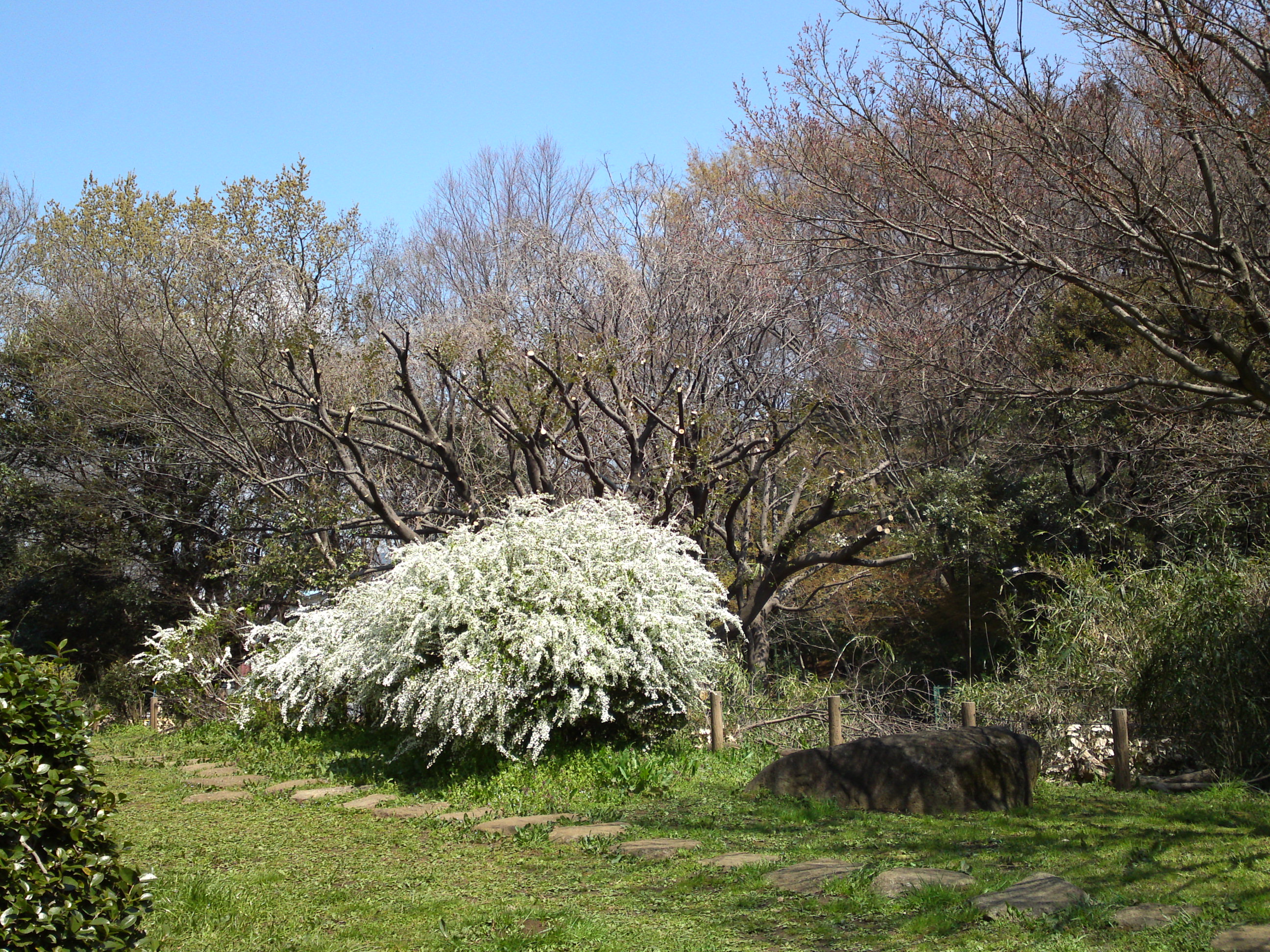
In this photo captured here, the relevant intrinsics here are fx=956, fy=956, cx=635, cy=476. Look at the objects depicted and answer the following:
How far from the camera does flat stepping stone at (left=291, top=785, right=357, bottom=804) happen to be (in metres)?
7.09

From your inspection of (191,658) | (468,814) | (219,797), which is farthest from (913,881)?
(191,658)

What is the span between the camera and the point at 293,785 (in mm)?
7676

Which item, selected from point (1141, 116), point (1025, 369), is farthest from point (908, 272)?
point (1141, 116)

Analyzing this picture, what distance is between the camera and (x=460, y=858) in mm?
5242

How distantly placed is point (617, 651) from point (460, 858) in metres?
2.25

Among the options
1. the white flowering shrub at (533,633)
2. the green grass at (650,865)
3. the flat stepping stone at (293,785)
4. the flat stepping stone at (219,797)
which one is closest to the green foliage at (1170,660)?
the green grass at (650,865)

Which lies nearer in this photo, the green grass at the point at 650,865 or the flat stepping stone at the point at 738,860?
the green grass at the point at 650,865

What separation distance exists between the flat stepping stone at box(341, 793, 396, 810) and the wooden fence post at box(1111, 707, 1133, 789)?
17.1 ft

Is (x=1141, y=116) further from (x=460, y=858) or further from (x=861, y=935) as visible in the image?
(x=460, y=858)

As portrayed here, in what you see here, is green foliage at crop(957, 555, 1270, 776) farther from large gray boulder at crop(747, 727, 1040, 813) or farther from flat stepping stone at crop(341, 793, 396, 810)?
flat stepping stone at crop(341, 793, 396, 810)

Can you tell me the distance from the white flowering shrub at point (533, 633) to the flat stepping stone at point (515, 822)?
2.48ft

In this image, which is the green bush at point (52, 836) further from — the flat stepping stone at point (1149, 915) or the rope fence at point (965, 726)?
the rope fence at point (965, 726)

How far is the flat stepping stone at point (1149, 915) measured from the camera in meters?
3.58

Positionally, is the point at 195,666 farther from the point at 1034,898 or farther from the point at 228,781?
the point at 1034,898
